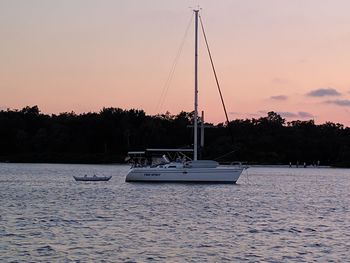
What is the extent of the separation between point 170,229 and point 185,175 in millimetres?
38901

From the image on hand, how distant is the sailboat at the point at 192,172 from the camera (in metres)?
77.8

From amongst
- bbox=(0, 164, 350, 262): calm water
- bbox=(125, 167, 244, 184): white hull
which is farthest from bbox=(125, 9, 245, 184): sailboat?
bbox=(0, 164, 350, 262): calm water

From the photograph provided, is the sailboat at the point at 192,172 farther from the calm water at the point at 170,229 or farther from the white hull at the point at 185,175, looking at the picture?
the calm water at the point at 170,229

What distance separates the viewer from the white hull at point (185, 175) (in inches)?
3063

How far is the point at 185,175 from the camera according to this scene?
77812 millimetres

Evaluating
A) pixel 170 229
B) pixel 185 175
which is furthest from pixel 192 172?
pixel 170 229

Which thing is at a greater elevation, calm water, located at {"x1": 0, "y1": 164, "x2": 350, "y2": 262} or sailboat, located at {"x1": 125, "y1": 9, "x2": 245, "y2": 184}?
sailboat, located at {"x1": 125, "y1": 9, "x2": 245, "y2": 184}

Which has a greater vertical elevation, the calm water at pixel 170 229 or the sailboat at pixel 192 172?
the sailboat at pixel 192 172

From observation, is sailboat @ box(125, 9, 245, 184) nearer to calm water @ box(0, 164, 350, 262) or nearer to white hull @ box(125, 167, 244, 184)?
white hull @ box(125, 167, 244, 184)

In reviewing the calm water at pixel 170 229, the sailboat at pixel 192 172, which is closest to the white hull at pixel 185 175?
the sailboat at pixel 192 172

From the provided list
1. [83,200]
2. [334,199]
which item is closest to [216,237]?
[83,200]

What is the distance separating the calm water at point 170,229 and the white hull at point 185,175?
13.0 metres

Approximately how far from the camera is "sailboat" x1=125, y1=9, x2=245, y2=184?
3061 inches

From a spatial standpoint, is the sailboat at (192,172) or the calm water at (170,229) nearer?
the calm water at (170,229)
